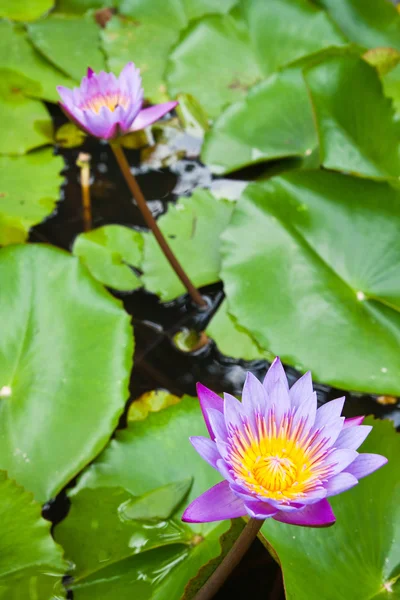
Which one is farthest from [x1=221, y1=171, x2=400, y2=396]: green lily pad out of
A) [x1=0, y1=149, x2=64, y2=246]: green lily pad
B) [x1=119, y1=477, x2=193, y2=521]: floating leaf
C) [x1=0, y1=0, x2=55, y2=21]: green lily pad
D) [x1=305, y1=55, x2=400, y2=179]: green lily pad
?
[x1=0, y1=0, x2=55, y2=21]: green lily pad

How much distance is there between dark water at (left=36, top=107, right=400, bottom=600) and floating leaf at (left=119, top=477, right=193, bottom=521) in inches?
10.1

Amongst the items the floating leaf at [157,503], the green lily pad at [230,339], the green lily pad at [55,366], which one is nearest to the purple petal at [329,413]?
the floating leaf at [157,503]

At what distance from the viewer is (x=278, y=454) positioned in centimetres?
94

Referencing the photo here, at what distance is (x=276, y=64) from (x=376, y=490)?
6.60 feet

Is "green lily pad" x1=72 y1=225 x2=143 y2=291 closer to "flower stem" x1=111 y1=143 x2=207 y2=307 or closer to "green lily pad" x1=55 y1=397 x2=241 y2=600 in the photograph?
"flower stem" x1=111 y1=143 x2=207 y2=307

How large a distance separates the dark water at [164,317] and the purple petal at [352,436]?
0.65 m

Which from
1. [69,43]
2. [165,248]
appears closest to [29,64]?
[69,43]

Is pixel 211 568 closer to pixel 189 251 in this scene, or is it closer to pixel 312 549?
pixel 312 549

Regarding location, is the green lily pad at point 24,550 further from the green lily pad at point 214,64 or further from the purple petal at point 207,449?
the green lily pad at point 214,64

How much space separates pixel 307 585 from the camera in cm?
112

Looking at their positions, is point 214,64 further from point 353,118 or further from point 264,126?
point 353,118

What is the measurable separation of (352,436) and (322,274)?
87 centimetres

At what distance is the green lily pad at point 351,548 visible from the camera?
1.14 metres

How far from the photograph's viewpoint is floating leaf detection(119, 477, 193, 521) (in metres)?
1.29
